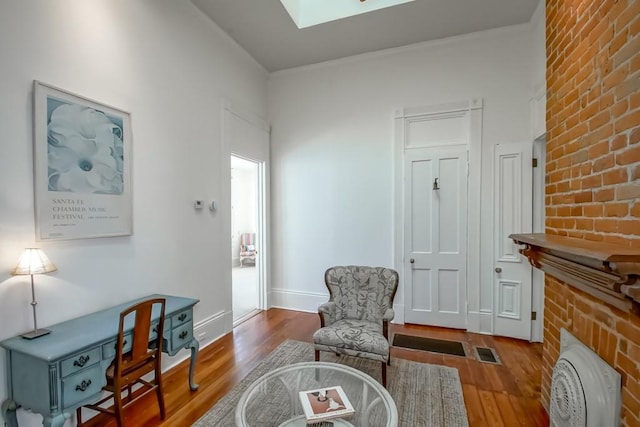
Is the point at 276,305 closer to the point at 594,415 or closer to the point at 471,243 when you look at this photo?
the point at 471,243

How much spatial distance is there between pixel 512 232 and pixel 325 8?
337 centimetres

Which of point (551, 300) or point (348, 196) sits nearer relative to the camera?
point (551, 300)

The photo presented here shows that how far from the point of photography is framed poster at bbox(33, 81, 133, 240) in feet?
6.15

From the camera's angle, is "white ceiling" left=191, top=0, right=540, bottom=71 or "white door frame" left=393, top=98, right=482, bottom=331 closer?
"white ceiling" left=191, top=0, right=540, bottom=71

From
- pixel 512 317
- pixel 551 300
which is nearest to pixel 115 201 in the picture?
pixel 551 300

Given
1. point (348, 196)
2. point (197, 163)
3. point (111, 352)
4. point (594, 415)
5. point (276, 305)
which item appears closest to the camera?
point (594, 415)

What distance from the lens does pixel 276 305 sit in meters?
4.65

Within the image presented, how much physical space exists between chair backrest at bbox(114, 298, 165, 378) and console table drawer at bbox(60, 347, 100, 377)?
0.35ft

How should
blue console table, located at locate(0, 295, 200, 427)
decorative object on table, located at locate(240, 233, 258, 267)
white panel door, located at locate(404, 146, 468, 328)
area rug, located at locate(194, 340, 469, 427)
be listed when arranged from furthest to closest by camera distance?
decorative object on table, located at locate(240, 233, 258, 267)
white panel door, located at locate(404, 146, 468, 328)
area rug, located at locate(194, 340, 469, 427)
blue console table, located at locate(0, 295, 200, 427)

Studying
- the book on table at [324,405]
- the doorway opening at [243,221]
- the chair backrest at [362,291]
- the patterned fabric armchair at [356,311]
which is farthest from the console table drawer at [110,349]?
the doorway opening at [243,221]

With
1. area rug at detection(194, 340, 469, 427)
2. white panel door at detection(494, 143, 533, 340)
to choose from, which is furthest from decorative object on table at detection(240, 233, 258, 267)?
white panel door at detection(494, 143, 533, 340)

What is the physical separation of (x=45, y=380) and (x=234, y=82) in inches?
134

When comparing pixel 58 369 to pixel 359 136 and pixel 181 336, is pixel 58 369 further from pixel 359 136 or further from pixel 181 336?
pixel 359 136

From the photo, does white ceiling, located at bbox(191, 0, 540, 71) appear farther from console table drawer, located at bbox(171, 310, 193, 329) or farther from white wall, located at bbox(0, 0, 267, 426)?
console table drawer, located at bbox(171, 310, 193, 329)
